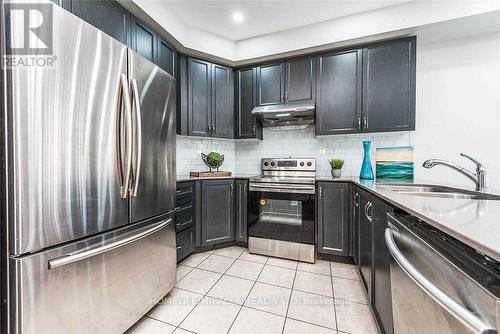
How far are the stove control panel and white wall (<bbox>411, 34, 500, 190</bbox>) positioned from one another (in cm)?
121

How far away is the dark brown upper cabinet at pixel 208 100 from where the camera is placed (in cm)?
270

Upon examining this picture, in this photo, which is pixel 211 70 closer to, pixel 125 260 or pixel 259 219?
pixel 259 219

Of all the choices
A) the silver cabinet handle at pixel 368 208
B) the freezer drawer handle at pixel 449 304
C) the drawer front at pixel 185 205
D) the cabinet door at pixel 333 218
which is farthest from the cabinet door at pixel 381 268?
the drawer front at pixel 185 205

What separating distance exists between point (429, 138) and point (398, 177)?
55cm

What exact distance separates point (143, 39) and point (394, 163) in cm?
308

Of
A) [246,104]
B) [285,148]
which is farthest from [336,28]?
[285,148]

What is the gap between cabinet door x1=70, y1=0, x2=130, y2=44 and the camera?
153cm

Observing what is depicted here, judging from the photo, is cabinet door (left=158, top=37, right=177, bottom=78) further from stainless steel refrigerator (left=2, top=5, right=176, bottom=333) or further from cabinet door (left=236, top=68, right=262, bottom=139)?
stainless steel refrigerator (left=2, top=5, right=176, bottom=333)

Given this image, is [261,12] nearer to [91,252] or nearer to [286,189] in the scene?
[286,189]

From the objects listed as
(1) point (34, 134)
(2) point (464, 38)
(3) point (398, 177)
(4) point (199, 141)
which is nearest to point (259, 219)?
(4) point (199, 141)

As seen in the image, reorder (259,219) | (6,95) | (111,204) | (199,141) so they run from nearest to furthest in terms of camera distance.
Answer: (6,95)
(111,204)
(259,219)
(199,141)

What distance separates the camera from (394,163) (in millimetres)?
2557

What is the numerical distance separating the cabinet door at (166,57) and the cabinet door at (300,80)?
1.40 metres

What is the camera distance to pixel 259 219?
2.62m
